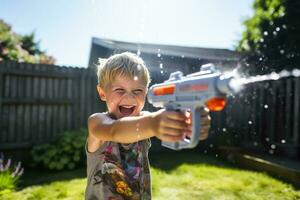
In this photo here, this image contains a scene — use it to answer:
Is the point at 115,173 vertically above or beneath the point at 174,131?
beneath

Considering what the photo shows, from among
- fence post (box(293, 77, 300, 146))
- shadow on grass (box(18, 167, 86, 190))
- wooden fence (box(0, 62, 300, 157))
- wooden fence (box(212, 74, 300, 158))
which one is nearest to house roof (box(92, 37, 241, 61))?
wooden fence (box(0, 62, 300, 157))

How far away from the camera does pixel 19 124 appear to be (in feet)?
23.9

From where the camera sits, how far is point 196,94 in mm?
1221

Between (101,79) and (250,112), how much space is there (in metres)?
7.70

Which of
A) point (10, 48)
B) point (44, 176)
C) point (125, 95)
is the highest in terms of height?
point (10, 48)

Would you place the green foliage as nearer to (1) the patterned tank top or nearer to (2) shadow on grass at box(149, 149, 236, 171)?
(2) shadow on grass at box(149, 149, 236, 171)

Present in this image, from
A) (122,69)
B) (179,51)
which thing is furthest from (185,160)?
(122,69)

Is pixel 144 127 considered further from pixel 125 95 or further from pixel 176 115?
pixel 125 95

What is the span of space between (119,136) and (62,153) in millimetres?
5543

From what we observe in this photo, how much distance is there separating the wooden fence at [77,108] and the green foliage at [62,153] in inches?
16.9

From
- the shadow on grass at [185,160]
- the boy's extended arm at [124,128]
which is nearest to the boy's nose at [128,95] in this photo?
the boy's extended arm at [124,128]

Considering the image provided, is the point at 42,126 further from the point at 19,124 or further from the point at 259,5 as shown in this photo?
Result: the point at 259,5

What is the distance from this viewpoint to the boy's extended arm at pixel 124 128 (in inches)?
56.3

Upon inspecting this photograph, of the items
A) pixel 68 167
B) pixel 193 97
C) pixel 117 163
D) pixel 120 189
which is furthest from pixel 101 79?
pixel 68 167
